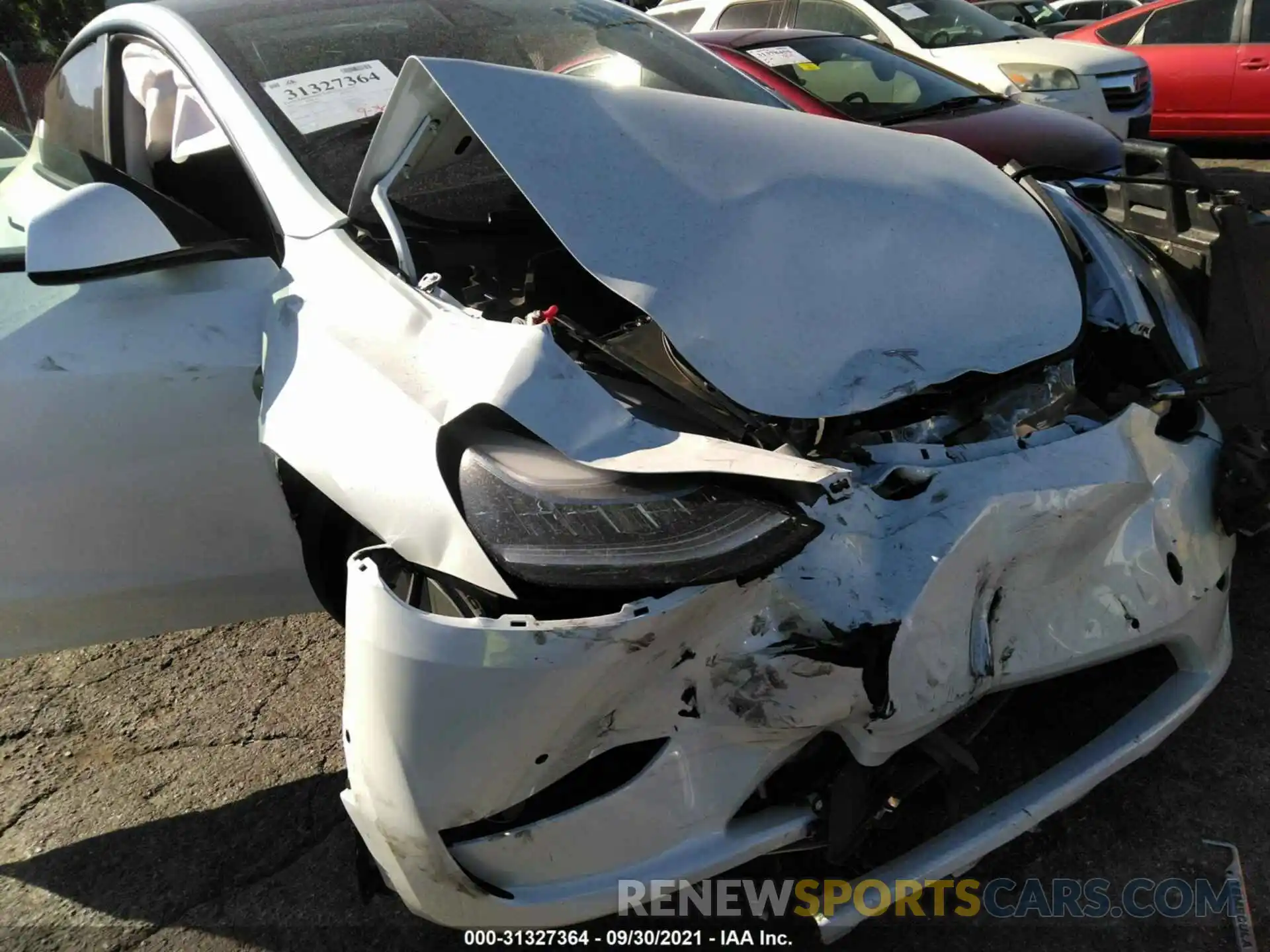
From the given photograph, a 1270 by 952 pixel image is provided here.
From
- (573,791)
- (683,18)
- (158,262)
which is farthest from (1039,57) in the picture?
(573,791)

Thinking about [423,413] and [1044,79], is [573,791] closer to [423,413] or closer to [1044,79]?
[423,413]

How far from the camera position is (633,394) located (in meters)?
1.86

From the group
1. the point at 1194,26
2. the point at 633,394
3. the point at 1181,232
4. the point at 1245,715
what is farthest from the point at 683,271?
the point at 1194,26

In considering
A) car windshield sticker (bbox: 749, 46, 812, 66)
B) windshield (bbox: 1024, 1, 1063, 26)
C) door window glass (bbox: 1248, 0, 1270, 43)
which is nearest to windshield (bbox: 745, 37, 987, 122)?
car windshield sticker (bbox: 749, 46, 812, 66)

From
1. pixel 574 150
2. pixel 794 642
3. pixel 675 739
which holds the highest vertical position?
pixel 574 150

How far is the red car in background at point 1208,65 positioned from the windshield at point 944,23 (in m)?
1.59

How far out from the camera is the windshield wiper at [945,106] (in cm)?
516

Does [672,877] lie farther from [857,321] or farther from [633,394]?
[857,321]

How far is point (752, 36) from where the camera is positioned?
5680 millimetres

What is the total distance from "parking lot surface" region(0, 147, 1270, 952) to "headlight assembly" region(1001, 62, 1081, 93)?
462 cm

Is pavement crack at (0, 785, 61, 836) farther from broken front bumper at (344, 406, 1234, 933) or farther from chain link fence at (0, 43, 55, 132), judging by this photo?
chain link fence at (0, 43, 55, 132)

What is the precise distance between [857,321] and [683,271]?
32cm

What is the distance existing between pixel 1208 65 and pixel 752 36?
4.39 meters

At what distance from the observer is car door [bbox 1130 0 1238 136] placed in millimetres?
7898
